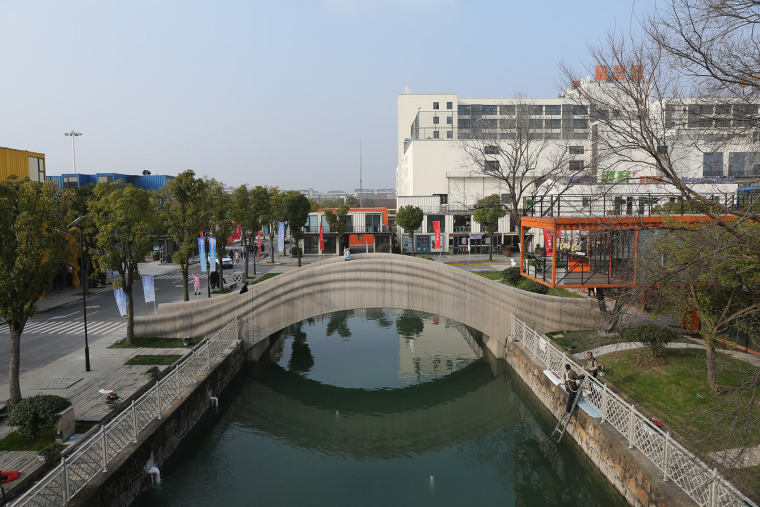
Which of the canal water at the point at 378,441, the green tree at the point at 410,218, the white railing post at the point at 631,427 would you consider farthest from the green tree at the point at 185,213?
the green tree at the point at 410,218

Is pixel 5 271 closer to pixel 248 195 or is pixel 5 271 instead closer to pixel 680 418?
pixel 680 418

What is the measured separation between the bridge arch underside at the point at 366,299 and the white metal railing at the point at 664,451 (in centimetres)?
572

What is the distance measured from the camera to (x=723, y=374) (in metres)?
14.6

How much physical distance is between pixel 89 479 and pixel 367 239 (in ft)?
171

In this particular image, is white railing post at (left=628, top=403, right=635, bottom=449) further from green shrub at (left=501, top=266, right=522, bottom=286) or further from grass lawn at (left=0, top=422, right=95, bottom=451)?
green shrub at (left=501, top=266, right=522, bottom=286)

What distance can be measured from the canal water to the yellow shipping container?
80.5 ft

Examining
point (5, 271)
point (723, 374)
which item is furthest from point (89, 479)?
point (723, 374)

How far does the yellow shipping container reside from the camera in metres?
34.5

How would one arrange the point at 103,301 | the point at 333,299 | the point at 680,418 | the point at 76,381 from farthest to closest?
the point at 103,301 < the point at 333,299 < the point at 76,381 < the point at 680,418

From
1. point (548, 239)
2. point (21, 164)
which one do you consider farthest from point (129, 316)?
point (21, 164)

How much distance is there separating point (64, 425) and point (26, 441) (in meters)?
1.07

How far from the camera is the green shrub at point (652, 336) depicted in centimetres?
1563

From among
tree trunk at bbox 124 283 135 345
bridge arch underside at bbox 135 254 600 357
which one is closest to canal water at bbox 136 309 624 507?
bridge arch underside at bbox 135 254 600 357

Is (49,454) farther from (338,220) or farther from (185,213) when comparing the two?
(338,220)
